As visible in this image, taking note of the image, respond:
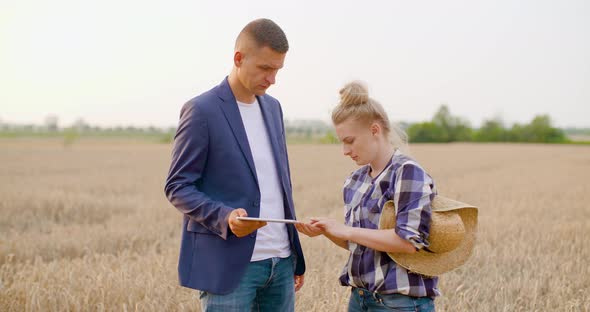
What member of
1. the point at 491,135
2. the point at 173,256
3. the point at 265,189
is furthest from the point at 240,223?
the point at 491,135

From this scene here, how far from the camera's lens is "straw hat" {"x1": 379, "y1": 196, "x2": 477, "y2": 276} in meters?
2.26

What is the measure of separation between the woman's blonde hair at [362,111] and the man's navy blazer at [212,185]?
502mm

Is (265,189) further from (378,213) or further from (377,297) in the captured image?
(377,297)

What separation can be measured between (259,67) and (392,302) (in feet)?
4.24

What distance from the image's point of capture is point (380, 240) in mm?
2268

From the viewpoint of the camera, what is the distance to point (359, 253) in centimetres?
251

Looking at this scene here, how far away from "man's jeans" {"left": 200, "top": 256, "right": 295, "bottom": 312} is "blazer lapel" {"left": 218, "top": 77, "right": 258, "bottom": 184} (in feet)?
1.54

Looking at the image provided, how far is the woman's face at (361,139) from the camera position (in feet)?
8.00

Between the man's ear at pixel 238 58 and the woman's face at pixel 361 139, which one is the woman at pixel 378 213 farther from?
the man's ear at pixel 238 58

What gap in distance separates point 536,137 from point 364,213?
3663 inches

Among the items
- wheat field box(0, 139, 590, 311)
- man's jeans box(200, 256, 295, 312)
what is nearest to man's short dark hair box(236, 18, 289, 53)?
man's jeans box(200, 256, 295, 312)

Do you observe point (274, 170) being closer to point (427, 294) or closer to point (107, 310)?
point (427, 294)

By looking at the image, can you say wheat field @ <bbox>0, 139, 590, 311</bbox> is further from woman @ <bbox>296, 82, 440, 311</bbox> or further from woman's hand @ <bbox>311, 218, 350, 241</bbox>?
woman's hand @ <bbox>311, 218, 350, 241</bbox>

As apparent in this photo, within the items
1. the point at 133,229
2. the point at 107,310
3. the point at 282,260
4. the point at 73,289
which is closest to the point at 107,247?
the point at 133,229
